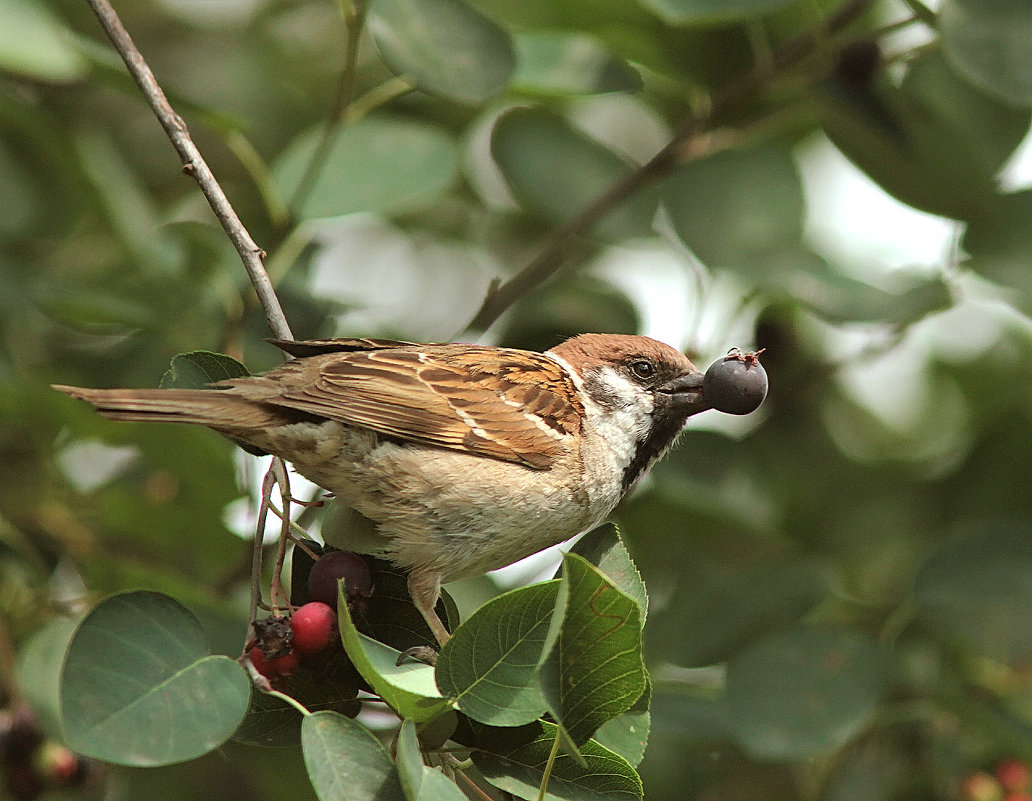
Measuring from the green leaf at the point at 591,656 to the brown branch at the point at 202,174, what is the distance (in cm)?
111

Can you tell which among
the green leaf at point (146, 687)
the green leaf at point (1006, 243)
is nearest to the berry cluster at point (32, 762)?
the green leaf at point (146, 687)

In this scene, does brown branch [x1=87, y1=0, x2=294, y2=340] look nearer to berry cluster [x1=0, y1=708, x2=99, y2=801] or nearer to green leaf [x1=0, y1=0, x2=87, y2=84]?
green leaf [x1=0, y1=0, x2=87, y2=84]

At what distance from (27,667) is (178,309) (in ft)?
4.18

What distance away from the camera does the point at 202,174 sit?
107 inches

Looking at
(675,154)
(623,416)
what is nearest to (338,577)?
(623,416)

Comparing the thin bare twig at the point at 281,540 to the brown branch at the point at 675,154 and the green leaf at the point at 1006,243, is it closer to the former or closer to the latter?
the brown branch at the point at 675,154

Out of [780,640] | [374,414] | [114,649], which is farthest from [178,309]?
[780,640]

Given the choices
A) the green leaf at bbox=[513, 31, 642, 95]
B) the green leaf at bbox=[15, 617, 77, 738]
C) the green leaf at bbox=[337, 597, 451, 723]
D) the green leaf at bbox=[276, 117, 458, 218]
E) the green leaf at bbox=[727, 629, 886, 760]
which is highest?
the green leaf at bbox=[513, 31, 642, 95]

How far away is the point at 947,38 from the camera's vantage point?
3537mm

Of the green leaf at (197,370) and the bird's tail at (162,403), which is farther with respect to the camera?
the green leaf at (197,370)

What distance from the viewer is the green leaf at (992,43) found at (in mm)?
3504

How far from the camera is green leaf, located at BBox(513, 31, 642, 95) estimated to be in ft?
13.2

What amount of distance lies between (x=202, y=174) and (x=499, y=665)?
4.47 feet

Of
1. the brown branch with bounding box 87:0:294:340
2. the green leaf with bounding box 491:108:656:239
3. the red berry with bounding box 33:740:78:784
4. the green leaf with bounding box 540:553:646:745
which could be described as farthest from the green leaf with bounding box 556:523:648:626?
the red berry with bounding box 33:740:78:784
